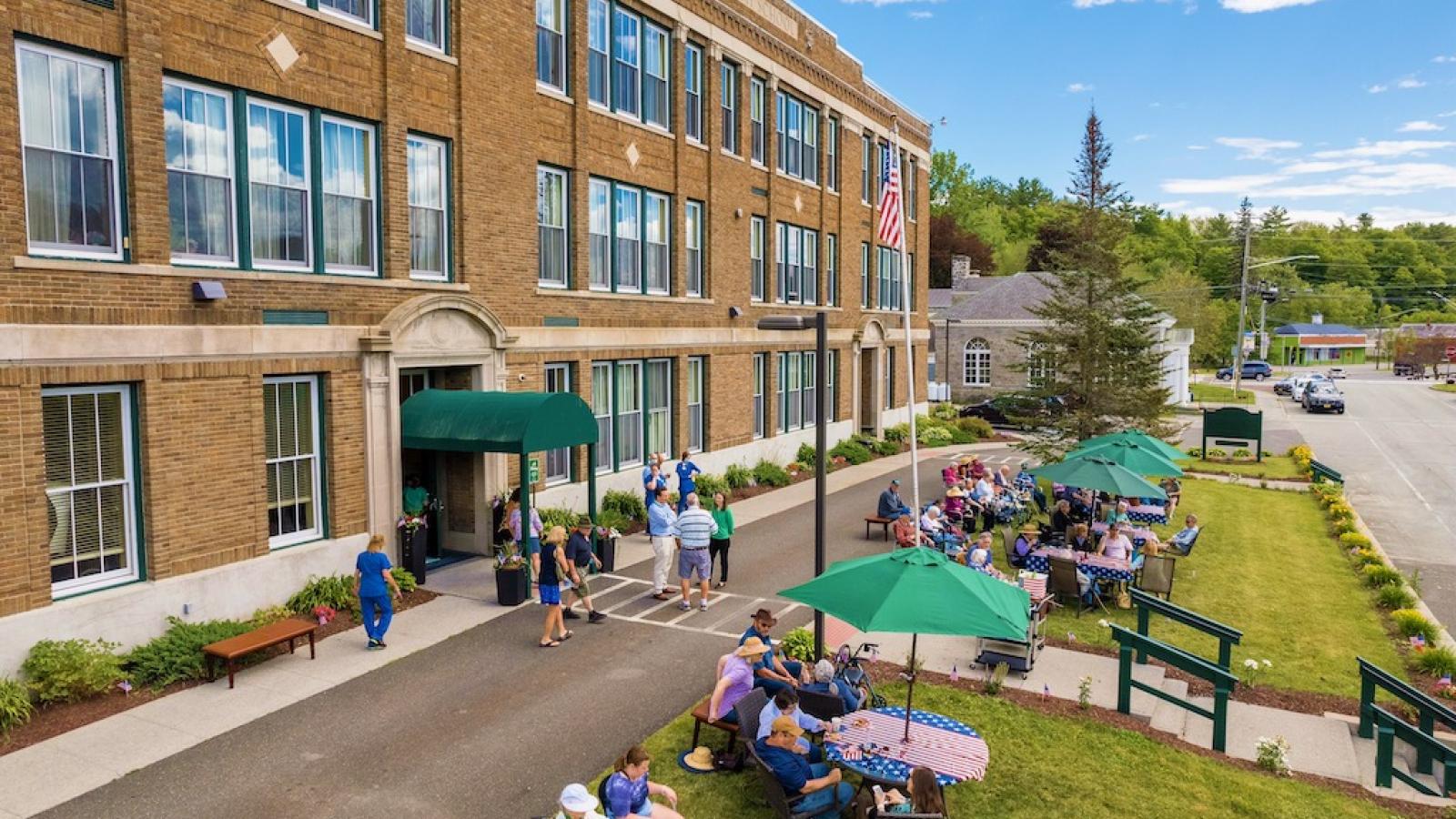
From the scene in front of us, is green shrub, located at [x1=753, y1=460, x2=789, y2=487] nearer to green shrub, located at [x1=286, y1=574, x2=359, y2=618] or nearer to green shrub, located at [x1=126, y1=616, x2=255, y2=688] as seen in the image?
green shrub, located at [x1=286, y1=574, x2=359, y2=618]

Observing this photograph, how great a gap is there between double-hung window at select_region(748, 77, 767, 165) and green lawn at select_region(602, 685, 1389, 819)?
20572mm

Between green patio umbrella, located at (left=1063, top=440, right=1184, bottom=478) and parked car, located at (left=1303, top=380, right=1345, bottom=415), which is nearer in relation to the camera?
green patio umbrella, located at (left=1063, top=440, right=1184, bottom=478)

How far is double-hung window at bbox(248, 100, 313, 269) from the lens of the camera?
1362cm

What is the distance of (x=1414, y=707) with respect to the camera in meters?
10.3

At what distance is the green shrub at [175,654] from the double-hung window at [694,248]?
49.3 ft

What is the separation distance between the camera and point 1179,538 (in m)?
18.9

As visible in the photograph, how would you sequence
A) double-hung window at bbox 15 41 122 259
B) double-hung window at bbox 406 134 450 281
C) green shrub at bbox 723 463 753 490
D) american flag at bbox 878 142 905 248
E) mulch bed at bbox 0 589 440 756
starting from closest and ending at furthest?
mulch bed at bbox 0 589 440 756
double-hung window at bbox 15 41 122 259
double-hung window at bbox 406 134 450 281
american flag at bbox 878 142 905 248
green shrub at bbox 723 463 753 490

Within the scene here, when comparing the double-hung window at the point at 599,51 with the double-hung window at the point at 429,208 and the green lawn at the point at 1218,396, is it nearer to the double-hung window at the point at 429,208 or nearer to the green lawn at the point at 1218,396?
the double-hung window at the point at 429,208

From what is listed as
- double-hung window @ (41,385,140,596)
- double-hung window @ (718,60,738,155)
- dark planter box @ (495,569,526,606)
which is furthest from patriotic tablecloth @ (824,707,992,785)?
double-hung window @ (718,60,738,155)

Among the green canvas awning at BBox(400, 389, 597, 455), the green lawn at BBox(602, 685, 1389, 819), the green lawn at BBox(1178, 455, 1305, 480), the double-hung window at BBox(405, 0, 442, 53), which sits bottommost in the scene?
the green lawn at BBox(602, 685, 1389, 819)

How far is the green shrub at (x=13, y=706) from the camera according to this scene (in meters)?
9.96

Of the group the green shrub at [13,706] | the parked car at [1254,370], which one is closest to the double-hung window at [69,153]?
the green shrub at [13,706]

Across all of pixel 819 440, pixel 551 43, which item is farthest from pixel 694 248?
pixel 819 440

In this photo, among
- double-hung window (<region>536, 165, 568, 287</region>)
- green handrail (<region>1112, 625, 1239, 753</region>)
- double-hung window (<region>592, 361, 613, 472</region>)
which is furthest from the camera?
double-hung window (<region>592, 361, 613, 472</region>)
